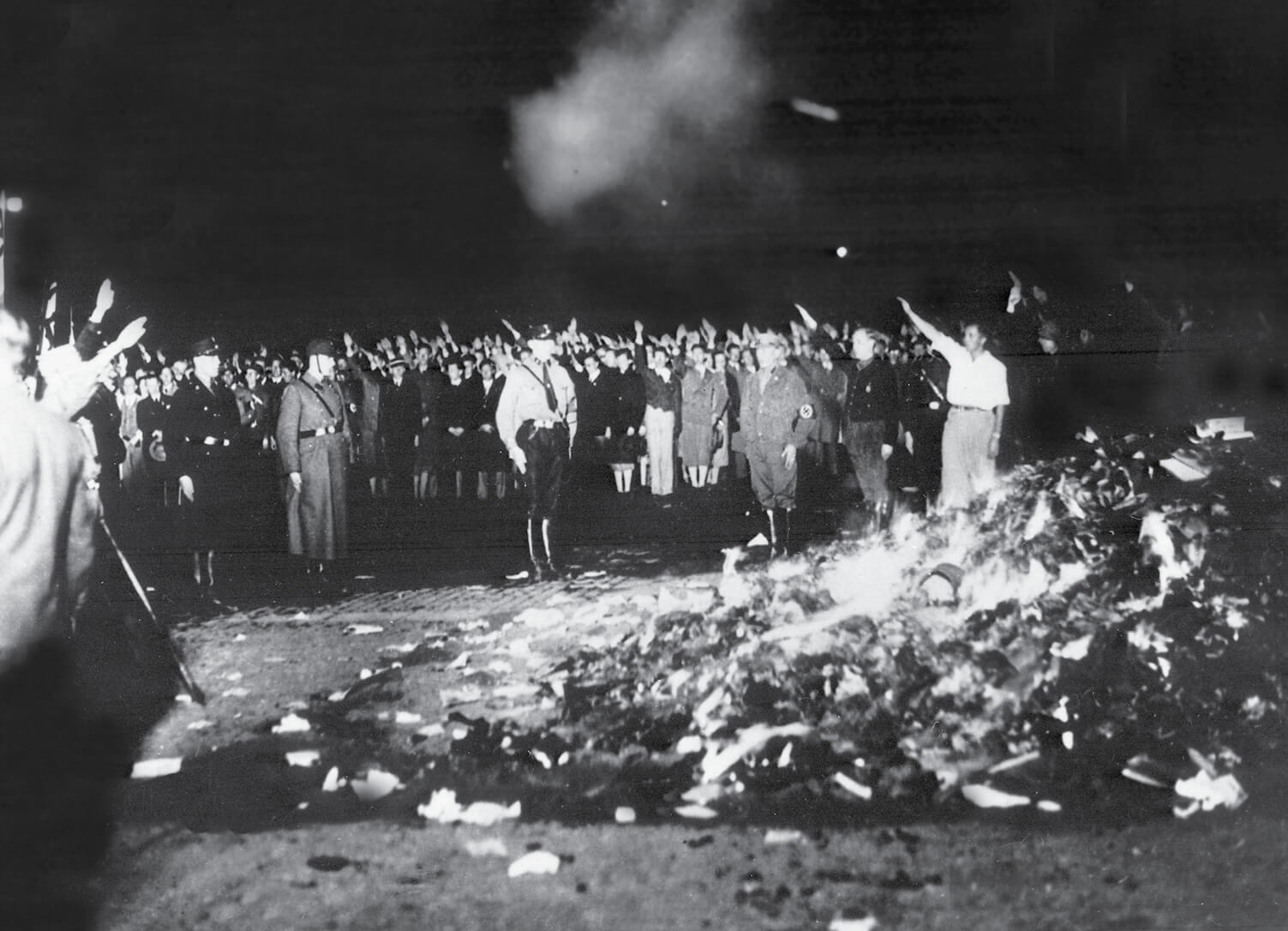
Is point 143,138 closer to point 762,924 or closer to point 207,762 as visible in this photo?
point 207,762

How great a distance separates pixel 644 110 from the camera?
2674 millimetres

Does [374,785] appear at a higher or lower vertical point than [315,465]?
lower

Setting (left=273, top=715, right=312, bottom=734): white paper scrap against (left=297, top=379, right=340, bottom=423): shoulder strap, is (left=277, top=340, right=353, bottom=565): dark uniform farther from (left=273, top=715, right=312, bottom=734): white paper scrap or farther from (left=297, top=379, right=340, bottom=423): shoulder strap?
(left=273, top=715, right=312, bottom=734): white paper scrap

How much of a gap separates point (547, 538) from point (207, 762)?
3.59 feet

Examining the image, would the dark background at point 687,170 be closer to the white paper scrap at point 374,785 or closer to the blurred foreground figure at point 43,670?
the blurred foreground figure at point 43,670

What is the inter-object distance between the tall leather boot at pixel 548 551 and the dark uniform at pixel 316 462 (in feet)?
1.82

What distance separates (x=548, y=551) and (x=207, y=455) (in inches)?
41.2

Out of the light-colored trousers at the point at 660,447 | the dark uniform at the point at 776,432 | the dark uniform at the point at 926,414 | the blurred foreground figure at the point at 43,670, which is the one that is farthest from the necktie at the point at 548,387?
the blurred foreground figure at the point at 43,670

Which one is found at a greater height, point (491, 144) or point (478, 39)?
point (478, 39)

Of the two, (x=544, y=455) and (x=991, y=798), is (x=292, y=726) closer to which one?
(x=544, y=455)

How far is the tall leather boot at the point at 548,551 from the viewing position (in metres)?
2.76

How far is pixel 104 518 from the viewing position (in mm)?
2748

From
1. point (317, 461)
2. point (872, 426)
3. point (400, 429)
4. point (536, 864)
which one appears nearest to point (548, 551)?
point (400, 429)

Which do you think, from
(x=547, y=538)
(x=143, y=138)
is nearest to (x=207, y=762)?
(x=547, y=538)
